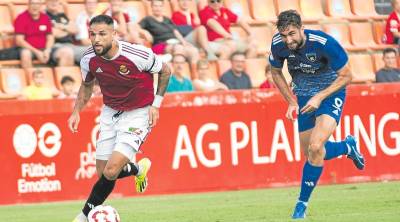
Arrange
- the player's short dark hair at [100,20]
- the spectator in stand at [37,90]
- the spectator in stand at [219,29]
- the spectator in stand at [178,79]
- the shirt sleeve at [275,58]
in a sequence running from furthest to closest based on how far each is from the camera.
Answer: the spectator in stand at [219,29] < the spectator in stand at [178,79] < the spectator in stand at [37,90] < the shirt sleeve at [275,58] < the player's short dark hair at [100,20]

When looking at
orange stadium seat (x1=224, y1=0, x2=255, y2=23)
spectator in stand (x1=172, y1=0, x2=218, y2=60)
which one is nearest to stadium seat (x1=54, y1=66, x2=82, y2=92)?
spectator in stand (x1=172, y1=0, x2=218, y2=60)

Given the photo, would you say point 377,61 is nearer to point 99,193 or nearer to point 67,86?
point 67,86

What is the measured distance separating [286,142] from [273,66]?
5.36 m

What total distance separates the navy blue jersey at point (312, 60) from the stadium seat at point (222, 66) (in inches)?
289

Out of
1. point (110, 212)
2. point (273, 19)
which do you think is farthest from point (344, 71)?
point (273, 19)

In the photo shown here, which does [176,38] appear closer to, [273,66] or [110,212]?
[273,66]

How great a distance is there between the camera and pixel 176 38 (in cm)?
1975

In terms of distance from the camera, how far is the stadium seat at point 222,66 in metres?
20.4

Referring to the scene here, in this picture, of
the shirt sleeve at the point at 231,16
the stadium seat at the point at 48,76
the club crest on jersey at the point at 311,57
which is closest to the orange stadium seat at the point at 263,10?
the shirt sleeve at the point at 231,16

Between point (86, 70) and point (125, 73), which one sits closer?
point (125, 73)

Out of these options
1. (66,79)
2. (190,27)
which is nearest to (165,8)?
(190,27)

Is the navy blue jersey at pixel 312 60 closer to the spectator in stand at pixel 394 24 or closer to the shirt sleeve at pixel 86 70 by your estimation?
the shirt sleeve at pixel 86 70

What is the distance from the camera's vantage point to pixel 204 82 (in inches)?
760

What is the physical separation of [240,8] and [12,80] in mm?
5486
